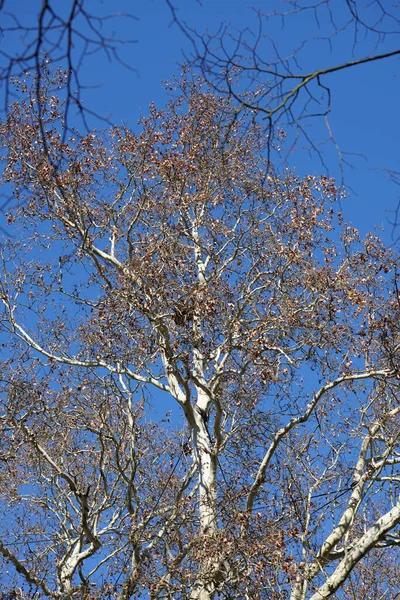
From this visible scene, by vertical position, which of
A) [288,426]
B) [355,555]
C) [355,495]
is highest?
[288,426]

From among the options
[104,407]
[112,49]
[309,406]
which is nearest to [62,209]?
[104,407]

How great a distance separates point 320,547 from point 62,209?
692cm

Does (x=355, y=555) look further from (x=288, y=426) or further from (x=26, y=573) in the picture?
(x=26, y=573)

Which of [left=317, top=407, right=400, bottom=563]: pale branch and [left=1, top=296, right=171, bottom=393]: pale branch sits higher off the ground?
[left=1, top=296, right=171, bottom=393]: pale branch

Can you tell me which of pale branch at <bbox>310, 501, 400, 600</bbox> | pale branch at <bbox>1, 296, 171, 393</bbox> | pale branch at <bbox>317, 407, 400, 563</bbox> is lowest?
pale branch at <bbox>310, 501, 400, 600</bbox>

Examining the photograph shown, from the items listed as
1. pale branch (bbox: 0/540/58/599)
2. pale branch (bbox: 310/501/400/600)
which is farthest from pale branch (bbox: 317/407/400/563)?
pale branch (bbox: 0/540/58/599)

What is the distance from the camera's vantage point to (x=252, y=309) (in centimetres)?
1246

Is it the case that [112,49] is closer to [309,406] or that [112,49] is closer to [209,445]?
[309,406]

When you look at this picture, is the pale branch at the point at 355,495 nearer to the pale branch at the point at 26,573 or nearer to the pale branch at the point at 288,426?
the pale branch at the point at 288,426

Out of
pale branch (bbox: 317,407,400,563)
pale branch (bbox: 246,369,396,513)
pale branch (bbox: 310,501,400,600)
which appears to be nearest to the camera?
pale branch (bbox: 310,501,400,600)

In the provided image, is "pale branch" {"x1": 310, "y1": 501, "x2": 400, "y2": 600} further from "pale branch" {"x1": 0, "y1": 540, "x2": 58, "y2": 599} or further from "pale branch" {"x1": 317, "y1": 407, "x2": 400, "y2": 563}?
"pale branch" {"x1": 0, "y1": 540, "x2": 58, "y2": 599}

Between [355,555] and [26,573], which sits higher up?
[26,573]

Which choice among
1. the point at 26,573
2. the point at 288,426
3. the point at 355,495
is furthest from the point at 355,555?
the point at 26,573

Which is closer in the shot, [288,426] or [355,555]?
[355,555]
